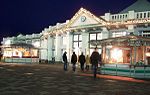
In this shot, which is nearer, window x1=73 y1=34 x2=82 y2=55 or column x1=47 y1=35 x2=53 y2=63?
window x1=73 y1=34 x2=82 y2=55

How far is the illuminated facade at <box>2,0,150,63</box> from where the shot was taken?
3419 cm

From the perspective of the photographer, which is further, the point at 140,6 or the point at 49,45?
the point at 49,45

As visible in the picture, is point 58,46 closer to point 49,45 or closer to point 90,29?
point 49,45

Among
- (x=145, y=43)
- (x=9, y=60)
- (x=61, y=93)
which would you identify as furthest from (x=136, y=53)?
(x=9, y=60)

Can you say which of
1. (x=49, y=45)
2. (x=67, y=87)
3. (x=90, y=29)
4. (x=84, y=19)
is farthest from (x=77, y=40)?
(x=67, y=87)

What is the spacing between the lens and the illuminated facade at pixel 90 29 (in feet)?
112

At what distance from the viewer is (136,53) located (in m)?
23.2

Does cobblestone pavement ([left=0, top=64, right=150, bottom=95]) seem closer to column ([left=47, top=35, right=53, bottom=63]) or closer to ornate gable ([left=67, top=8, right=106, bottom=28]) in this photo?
ornate gable ([left=67, top=8, right=106, bottom=28])

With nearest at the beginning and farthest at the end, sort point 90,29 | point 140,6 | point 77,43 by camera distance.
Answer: point 140,6 < point 90,29 < point 77,43

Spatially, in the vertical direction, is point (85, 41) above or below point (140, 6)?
below

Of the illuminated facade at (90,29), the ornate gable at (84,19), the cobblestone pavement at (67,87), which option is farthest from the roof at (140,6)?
the cobblestone pavement at (67,87)

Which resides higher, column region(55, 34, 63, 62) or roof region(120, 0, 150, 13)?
roof region(120, 0, 150, 13)

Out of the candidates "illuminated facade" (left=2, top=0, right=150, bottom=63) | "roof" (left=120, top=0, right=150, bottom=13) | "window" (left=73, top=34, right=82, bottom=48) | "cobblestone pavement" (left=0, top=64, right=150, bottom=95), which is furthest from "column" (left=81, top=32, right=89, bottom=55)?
"cobblestone pavement" (left=0, top=64, right=150, bottom=95)

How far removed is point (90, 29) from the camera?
138 ft
